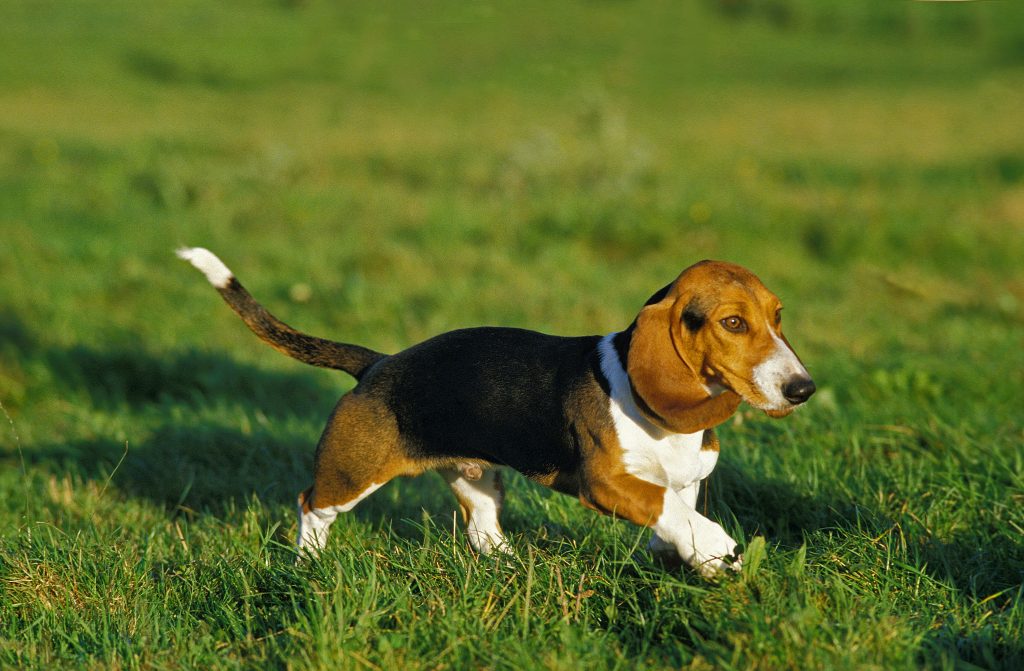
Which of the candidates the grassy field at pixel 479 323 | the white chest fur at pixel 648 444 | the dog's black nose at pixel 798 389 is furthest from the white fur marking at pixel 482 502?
the dog's black nose at pixel 798 389

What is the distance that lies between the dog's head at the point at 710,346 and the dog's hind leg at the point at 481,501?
111 cm

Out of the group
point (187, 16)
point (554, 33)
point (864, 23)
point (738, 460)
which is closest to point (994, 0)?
point (864, 23)

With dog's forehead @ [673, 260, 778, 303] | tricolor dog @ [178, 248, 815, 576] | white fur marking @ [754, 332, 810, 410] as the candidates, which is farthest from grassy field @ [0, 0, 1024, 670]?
dog's forehead @ [673, 260, 778, 303]

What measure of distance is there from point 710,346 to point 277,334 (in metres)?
2.04

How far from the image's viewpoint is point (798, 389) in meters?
3.26

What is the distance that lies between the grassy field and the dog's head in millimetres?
537

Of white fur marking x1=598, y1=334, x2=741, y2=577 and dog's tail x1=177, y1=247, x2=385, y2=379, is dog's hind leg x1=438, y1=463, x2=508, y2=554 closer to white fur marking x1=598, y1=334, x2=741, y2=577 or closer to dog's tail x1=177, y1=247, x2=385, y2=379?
dog's tail x1=177, y1=247, x2=385, y2=379

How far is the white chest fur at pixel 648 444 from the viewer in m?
3.60

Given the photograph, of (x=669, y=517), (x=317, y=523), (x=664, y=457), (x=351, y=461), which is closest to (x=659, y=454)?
(x=664, y=457)

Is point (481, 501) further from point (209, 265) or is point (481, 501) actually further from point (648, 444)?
point (209, 265)

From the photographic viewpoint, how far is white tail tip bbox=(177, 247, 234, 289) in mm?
4531

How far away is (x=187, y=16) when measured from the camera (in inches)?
1240

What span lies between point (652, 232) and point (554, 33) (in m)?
22.4

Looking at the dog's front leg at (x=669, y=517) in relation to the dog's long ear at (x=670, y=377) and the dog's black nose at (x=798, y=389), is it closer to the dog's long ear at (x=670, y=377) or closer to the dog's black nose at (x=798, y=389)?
the dog's long ear at (x=670, y=377)
